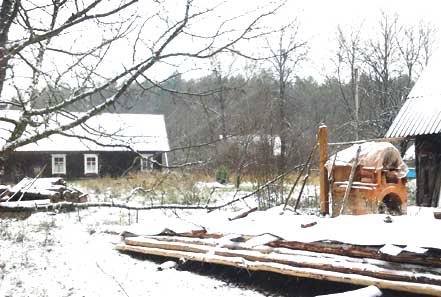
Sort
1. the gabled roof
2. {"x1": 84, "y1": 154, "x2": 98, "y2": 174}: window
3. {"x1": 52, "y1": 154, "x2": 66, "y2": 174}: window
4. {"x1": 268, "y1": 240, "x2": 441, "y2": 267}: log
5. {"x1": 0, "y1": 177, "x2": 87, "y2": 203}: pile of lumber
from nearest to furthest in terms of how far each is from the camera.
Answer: {"x1": 268, "y1": 240, "x2": 441, "y2": 267}: log
the gabled roof
{"x1": 0, "y1": 177, "x2": 87, "y2": 203}: pile of lumber
{"x1": 52, "y1": 154, "x2": 66, "y2": 174}: window
{"x1": 84, "y1": 154, "x2": 98, "y2": 174}: window

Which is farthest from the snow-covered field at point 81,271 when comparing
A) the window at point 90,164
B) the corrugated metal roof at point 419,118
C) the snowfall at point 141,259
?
the window at point 90,164

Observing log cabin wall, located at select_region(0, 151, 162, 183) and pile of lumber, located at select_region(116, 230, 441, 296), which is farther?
log cabin wall, located at select_region(0, 151, 162, 183)

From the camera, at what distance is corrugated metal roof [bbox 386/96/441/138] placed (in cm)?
1266

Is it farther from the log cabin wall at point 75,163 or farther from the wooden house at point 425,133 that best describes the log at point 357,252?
the log cabin wall at point 75,163

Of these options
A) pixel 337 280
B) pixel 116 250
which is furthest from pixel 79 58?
pixel 116 250

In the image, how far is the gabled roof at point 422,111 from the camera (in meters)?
12.8

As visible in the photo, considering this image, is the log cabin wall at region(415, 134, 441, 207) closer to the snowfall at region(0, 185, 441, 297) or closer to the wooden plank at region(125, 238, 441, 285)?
the snowfall at region(0, 185, 441, 297)

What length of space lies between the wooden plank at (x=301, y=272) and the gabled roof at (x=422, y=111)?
23.0 feet

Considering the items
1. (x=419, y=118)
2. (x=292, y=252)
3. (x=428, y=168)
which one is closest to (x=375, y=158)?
(x=419, y=118)

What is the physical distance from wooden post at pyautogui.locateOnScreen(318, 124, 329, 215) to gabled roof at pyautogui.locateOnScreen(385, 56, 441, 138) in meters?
3.18

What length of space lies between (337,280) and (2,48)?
16.9 feet

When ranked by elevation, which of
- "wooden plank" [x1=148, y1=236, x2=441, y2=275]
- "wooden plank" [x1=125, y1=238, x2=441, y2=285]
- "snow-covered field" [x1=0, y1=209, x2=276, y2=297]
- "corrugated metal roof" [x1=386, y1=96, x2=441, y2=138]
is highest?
"corrugated metal roof" [x1=386, y1=96, x2=441, y2=138]

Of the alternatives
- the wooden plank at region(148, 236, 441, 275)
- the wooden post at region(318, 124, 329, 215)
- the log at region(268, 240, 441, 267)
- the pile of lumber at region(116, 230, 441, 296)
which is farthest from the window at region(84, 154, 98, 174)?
the log at region(268, 240, 441, 267)

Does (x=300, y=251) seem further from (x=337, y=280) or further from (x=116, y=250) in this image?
(x=116, y=250)
